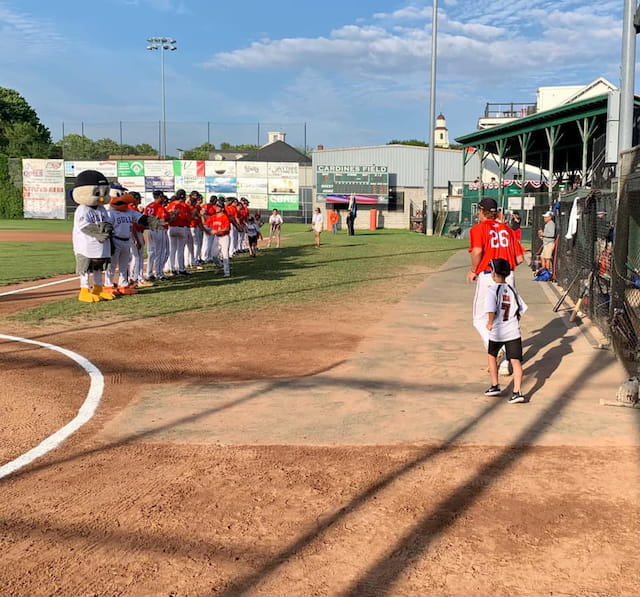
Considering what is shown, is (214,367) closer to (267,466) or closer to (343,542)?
(267,466)

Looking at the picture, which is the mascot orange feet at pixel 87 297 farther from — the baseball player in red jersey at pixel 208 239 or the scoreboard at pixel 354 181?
the scoreboard at pixel 354 181

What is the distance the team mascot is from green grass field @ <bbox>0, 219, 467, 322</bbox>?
400mm

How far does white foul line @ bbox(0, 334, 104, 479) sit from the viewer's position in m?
4.37

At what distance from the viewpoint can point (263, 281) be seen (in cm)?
1520

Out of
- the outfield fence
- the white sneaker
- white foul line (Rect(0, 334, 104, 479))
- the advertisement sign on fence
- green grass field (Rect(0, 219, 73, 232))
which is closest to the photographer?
white foul line (Rect(0, 334, 104, 479))

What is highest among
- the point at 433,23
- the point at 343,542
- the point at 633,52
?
the point at 433,23

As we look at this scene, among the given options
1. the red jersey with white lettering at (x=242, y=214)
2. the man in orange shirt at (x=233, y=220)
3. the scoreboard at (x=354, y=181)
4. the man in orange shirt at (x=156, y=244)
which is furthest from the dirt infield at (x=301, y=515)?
the scoreboard at (x=354, y=181)

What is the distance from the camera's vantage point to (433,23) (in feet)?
118

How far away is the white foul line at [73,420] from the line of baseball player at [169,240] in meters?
5.29

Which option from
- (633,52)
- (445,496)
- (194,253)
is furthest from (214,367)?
(194,253)

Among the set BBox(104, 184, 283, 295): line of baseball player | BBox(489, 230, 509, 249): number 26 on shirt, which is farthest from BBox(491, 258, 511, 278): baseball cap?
BBox(104, 184, 283, 295): line of baseball player

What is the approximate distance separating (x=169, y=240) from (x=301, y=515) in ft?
43.4

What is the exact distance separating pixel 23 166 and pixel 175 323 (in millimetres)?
52806

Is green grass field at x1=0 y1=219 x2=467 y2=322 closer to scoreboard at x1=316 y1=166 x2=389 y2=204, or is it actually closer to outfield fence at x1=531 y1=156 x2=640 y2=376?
outfield fence at x1=531 y1=156 x2=640 y2=376
